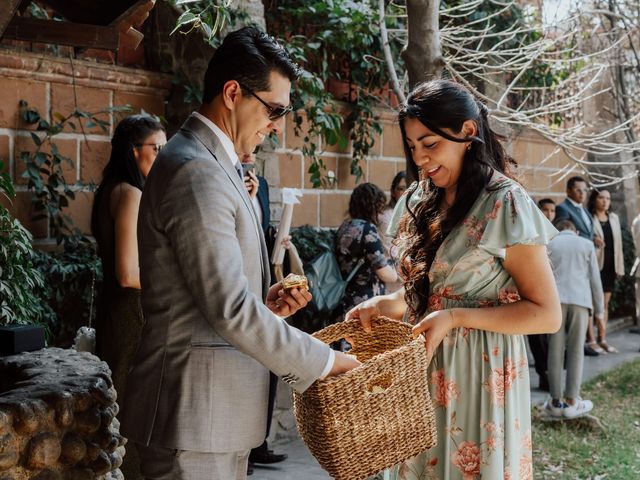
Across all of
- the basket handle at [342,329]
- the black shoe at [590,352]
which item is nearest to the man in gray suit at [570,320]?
the black shoe at [590,352]

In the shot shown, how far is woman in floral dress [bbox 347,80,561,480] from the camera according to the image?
2893 millimetres

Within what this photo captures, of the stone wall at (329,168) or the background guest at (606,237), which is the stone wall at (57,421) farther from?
the background guest at (606,237)

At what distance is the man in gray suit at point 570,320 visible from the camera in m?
7.11

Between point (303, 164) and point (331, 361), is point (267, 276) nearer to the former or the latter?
point (331, 361)

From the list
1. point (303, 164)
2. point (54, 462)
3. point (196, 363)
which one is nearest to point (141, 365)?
point (196, 363)

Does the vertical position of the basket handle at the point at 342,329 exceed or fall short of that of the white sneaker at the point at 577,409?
it exceeds it

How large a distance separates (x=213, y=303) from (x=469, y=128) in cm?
123

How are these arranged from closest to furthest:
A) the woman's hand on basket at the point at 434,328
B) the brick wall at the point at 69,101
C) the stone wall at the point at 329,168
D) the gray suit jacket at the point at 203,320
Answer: the gray suit jacket at the point at 203,320
the woman's hand on basket at the point at 434,328
the brick wall at the point at 69,101
the stone wall at the point at 329,168

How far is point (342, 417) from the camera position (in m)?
2.41

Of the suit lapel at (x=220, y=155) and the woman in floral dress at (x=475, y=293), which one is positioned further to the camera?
the woman in floral dress at (x=475, y=293)

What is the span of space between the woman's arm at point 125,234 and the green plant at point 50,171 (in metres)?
1.19

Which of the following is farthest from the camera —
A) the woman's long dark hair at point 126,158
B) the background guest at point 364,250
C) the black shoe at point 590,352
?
the black shoe at point 590,352

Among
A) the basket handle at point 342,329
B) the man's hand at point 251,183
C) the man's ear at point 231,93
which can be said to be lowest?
the basket handle at point 342,329

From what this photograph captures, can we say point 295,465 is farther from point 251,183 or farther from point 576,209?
point 576,209
